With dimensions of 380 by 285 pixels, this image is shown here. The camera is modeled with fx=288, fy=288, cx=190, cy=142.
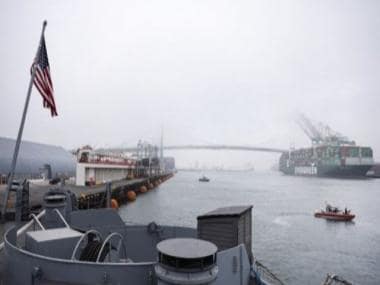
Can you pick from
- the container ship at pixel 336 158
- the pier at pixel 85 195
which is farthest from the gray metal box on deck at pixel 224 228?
the container ship at pixel 336 158

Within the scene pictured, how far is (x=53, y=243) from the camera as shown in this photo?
7504 millimetres

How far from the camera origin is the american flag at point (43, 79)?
36.8 feet

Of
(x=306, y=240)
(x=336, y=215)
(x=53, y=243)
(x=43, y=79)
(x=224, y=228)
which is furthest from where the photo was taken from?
(x=336, y=215)

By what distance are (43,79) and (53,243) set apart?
7030 millimetres

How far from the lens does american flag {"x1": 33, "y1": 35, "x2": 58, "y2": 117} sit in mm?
11203

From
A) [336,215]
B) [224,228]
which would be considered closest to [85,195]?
[224,228]

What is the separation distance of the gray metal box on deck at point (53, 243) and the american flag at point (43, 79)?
580 centimetres

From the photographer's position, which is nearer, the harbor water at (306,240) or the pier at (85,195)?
the pier at (85,195)

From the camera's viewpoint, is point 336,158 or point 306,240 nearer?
point 306,240

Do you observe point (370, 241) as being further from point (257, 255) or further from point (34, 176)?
point (34, 176)

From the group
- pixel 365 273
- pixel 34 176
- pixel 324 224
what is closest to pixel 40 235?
pixel 365 273

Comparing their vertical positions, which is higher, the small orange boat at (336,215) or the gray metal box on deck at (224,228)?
the gray metal box on deck at (224,228)

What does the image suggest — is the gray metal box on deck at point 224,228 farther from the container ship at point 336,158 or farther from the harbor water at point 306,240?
the container ship at point 336,158

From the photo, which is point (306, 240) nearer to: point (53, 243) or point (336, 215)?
point (336, 215)
